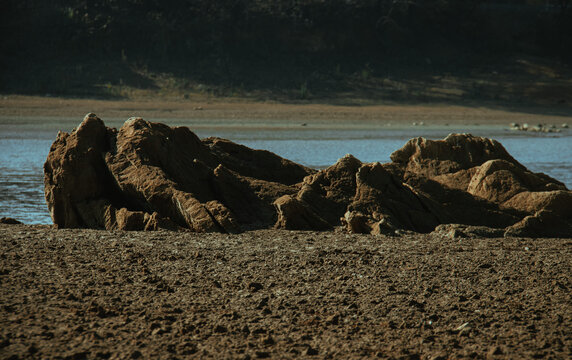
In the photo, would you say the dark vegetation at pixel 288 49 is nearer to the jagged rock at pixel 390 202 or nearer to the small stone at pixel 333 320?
the jagged rock at pixel 390 202

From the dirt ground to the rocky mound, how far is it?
58.8ft

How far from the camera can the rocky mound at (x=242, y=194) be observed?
7688mm

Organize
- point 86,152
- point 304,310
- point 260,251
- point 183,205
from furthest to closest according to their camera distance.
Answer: point 86,152 → point 183,205 → point 260,251 → point 304,310

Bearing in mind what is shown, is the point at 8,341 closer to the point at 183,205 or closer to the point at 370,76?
the point at 183,205

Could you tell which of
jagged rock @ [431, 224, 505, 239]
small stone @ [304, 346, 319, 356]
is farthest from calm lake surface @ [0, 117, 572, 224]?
small stone @ [304, 346, 319, 356]

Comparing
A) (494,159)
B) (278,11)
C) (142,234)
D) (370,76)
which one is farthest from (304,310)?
(278,11)

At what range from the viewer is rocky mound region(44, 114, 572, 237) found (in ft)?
25.2

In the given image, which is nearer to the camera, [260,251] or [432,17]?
[260,251]

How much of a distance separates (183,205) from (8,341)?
348cm

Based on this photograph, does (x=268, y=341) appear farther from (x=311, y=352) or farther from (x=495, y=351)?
(x=495, y=351)

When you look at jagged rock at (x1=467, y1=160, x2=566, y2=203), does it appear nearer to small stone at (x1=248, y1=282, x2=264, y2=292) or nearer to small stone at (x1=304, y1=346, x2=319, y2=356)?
small stone at (x1=248, y1=282, x2=264, y2=292)

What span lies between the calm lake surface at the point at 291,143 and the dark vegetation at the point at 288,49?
608cm

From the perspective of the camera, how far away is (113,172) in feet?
26.4

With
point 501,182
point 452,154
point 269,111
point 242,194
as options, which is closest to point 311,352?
point 242,194
